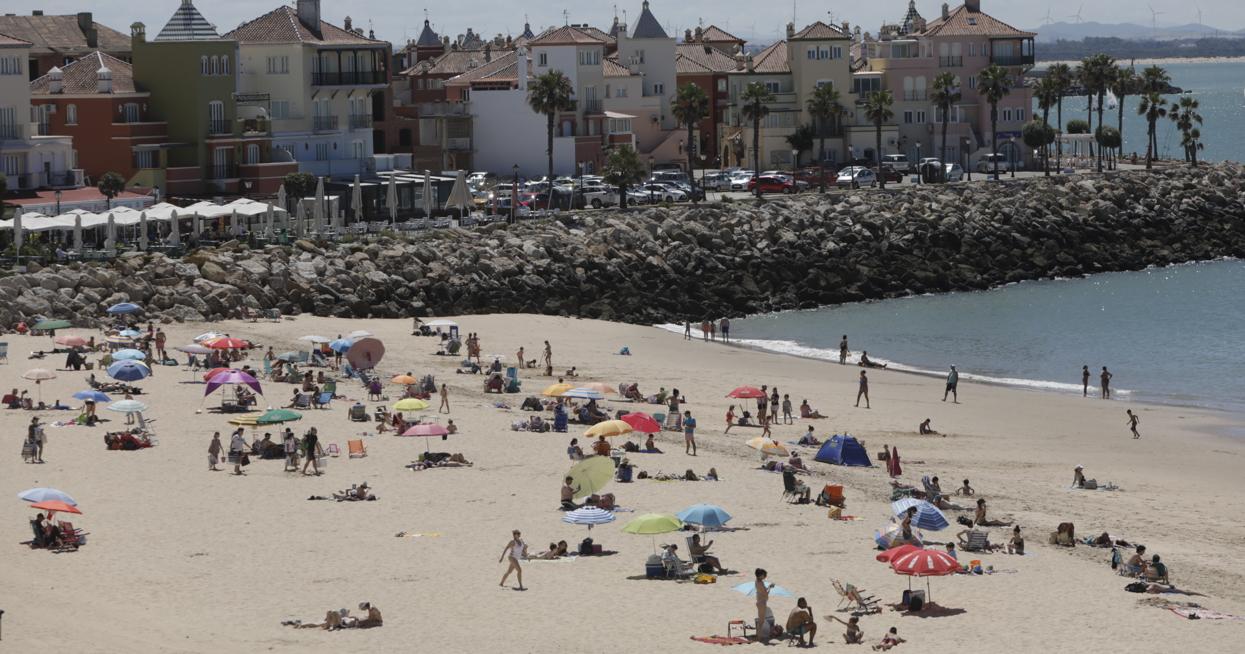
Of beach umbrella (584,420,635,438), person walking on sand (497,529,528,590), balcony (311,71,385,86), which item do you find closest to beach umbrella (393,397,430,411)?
beach umbrella (584,420,635,438)

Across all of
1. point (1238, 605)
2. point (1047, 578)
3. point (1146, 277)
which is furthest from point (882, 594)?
point (1146, 277)

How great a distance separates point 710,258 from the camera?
69562 mm

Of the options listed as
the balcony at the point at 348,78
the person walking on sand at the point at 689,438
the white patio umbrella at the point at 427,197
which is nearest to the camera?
the person walking on sand at the point at 689,438

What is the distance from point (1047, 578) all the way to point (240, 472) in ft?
50.6

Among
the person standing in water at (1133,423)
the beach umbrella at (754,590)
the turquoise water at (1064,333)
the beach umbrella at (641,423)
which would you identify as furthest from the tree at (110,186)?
the beach umbrella at (754,590)

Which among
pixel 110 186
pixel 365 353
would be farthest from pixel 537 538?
pixel 110 186

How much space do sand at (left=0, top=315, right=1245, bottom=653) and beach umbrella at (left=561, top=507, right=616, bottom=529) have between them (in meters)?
0.34

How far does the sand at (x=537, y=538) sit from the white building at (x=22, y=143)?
2216 centimetres

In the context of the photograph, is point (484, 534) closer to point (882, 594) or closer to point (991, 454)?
point (882, 594)

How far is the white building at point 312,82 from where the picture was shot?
76938 mm

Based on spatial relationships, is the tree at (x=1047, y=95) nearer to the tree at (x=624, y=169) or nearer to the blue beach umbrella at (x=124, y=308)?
the tree at (x=624, y=169)

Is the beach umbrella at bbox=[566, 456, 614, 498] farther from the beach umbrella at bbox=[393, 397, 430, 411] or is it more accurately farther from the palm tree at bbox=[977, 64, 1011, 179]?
the palm tree at bbox=[977, 64, 1011, 179]

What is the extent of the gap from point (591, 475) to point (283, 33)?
50.1m

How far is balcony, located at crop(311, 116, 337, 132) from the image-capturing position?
255 ft
